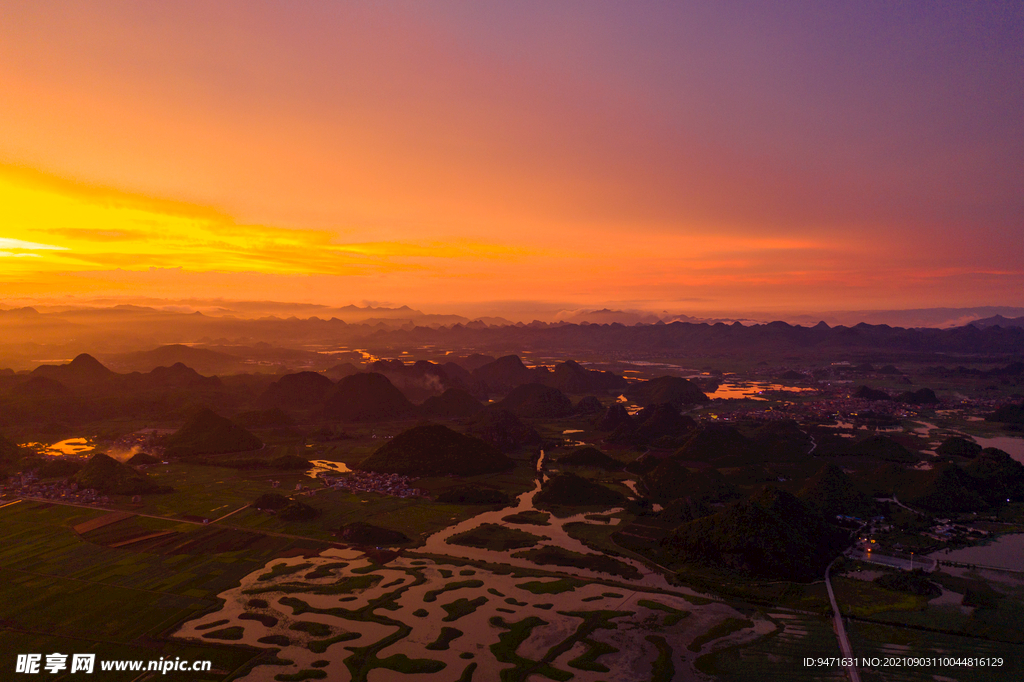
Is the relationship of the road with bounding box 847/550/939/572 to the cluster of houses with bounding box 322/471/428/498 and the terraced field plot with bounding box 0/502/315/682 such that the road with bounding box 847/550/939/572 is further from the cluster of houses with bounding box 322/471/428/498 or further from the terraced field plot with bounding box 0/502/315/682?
the terraced field plot with bounding box 0/502/315/682

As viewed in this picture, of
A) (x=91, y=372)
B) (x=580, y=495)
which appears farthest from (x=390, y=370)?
(x=580, y=495)

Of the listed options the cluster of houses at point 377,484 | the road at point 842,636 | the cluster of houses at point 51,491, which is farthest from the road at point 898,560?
the cluster of houses at point 51,491

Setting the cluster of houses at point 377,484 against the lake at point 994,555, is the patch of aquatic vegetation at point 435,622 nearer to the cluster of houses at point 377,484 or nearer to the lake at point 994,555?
the cluster of houses at point 377,484

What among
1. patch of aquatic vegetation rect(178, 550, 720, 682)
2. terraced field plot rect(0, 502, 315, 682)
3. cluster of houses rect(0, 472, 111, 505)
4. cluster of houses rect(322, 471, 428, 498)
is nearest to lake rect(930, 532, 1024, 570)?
patch of aquatic vegetation rect(178, 550, 720, 682)

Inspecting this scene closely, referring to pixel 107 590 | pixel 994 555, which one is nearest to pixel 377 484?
pixel 107 590

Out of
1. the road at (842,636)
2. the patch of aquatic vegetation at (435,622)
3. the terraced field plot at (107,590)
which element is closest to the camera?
the road at (842,636)

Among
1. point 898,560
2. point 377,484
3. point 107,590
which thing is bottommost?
point 107,590

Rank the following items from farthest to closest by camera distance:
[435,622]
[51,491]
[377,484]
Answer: [377,484]
[51,491]
[435,622]

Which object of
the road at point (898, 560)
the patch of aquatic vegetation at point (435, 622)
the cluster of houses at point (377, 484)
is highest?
the road at point (898, 560)

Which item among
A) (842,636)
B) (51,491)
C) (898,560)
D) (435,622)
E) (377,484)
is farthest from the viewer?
(377,484)

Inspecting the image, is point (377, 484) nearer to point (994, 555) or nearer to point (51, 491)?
point (51, 491)

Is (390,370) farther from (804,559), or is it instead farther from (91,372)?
(804,559)

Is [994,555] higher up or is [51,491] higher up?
[994,555]
